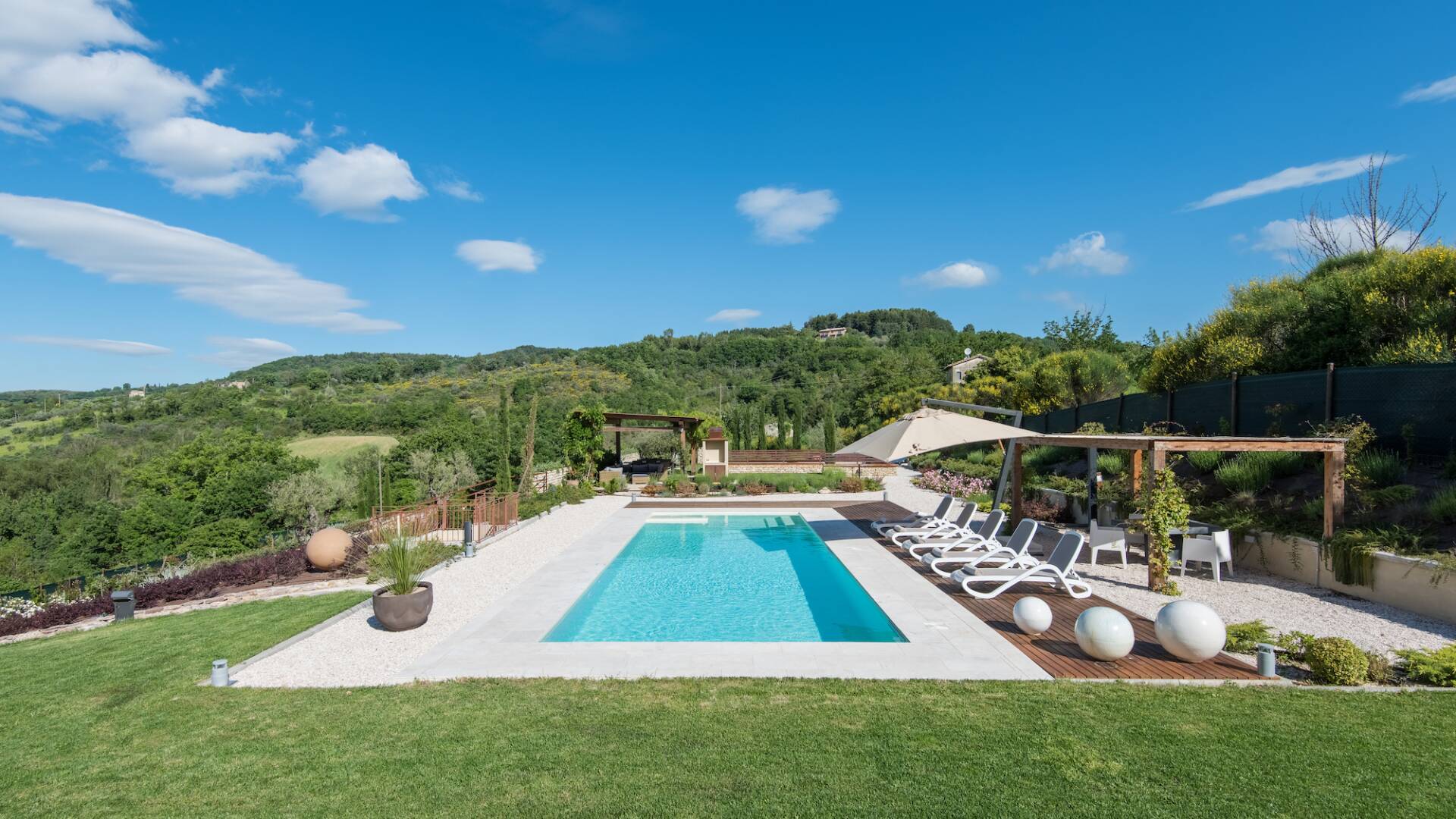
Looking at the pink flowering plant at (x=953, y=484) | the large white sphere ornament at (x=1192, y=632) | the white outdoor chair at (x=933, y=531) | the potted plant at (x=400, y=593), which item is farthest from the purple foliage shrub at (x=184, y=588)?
the pink flowering plant at (x=953, y=484)

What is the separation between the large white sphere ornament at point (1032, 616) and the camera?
6004 mm

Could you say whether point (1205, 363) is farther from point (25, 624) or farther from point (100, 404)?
A: point (100, 404)

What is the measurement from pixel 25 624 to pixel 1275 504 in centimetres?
1617

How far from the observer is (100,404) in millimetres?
57562

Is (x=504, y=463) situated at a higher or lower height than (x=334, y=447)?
higher

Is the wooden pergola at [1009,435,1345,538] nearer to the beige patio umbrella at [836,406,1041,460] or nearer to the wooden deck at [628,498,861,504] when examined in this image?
the beige patio umbrella at [836,406,1041,460]

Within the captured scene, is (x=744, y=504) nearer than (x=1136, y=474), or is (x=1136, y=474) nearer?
(x=1136, y=474)

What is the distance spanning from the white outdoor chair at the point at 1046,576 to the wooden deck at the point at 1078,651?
119 millimetres

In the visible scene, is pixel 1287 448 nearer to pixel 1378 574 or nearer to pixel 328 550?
pixel 1378 574

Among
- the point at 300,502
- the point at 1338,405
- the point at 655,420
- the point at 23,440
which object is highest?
the point at 1338,405

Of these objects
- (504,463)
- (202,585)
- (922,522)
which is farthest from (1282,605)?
(504,463)

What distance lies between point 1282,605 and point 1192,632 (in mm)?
2929

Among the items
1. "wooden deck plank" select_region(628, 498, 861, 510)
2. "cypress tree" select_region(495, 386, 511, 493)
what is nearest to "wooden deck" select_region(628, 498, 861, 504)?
"wooden deck plank" select_region(628, 498, 861, 510)

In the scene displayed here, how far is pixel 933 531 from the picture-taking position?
426 inches
